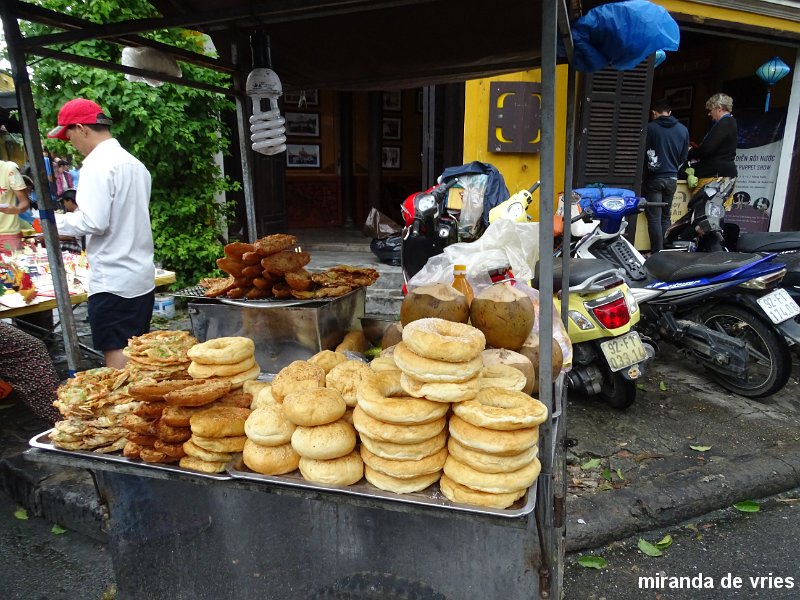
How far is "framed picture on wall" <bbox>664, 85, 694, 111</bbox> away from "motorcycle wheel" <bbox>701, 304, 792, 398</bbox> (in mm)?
8593

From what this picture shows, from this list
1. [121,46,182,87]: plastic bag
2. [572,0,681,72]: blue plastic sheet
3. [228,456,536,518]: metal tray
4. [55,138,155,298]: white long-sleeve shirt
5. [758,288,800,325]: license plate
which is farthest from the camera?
[758,288,800,325]: license plate

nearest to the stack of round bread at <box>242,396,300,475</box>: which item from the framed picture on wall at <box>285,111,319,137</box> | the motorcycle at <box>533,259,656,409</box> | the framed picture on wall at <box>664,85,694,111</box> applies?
the motorcycle at <box>533,259,656,409</box>

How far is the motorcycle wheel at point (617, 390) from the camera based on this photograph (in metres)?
3.88

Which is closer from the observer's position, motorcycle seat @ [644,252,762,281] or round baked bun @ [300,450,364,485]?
round baked bun @ [300,450,364,485]

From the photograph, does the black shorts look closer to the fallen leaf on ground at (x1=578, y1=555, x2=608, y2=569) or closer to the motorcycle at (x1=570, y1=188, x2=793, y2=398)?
the fallen leaf on ground at (x1=578, y1=555, x2=608, y2=569)

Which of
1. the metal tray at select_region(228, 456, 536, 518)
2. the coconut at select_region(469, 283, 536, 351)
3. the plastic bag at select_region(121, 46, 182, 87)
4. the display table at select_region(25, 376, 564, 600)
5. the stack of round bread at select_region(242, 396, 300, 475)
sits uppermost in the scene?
the plastic bag at select_region(121, 46, 182, 87)

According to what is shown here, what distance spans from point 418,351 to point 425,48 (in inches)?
84.5

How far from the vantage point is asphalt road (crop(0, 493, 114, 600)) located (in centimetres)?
261

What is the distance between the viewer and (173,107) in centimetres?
624

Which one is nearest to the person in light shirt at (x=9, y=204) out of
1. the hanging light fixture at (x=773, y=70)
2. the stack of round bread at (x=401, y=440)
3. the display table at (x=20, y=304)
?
the display table at (x=20, y=304)

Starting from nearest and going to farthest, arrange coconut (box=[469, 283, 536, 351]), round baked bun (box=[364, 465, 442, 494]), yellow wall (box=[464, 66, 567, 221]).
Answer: round baked bun (box=[364, 465, 442, 494])
coconut (box=[469, 283, 536, 351])
yellow wall (box=[464, 66, 567, 221])

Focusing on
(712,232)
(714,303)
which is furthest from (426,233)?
(712,232)

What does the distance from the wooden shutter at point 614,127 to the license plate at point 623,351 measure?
12.1ft

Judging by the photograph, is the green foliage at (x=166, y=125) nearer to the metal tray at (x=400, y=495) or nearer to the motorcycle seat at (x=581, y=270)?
the motorcycle seat at (x=581, y=270)
